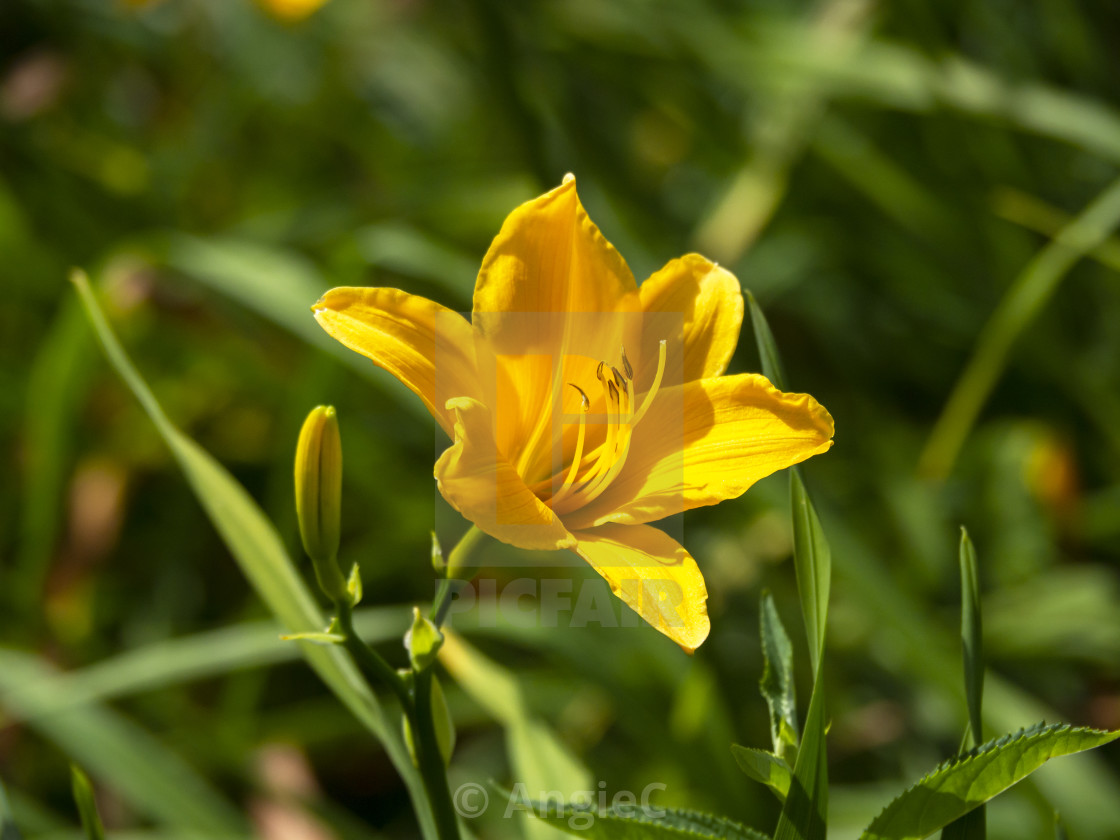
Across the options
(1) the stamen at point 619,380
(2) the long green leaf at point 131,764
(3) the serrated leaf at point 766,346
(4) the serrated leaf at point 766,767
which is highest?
(3) the serrated leaf at point 766,346

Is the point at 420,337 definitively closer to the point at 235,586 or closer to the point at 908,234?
the point at 235,586

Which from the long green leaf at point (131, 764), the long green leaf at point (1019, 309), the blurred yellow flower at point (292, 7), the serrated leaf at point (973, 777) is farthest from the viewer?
the blurred yellow flower at point (292, 7)

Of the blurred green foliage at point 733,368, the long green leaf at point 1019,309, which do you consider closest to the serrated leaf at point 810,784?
the blurred green foliage at point 733,368

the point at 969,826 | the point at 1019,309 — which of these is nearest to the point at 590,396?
the point at 969,826

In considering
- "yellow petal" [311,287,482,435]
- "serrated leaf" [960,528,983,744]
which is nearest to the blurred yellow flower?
"yellow petal" [311,287,482,435]

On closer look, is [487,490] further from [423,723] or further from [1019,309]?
[1019,309]

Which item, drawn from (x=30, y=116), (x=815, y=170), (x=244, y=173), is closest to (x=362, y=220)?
(x=244, y=173)

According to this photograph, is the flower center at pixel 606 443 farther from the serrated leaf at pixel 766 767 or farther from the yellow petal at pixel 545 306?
the serrated leaf at pixel 766 767

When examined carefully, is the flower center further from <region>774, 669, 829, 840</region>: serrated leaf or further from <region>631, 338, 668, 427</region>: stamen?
<region>774, 669, 829, 840</region>: serrated leaf
